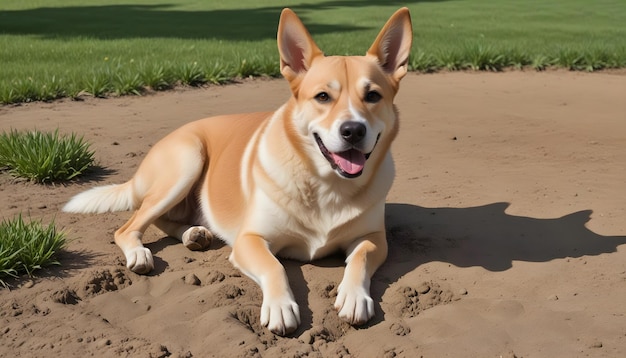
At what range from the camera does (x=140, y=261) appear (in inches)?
175

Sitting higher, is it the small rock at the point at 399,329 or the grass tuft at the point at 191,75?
the small rock at the point at 399,329

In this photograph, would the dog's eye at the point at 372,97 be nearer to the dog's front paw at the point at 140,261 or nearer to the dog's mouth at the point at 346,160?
the dog's mouth at the point at 346,160

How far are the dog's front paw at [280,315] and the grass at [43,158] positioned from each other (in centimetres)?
282

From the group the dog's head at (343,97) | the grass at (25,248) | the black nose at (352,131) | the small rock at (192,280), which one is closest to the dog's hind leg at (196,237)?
the small rock at (192,280)

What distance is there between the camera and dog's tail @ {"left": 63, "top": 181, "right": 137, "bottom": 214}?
5.46 m

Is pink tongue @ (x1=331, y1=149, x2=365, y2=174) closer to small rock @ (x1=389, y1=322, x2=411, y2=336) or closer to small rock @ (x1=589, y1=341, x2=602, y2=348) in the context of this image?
small rock @ (x1=389, y1=322, x2=411, y2=336)

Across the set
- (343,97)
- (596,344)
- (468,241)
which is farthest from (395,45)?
(596,344)

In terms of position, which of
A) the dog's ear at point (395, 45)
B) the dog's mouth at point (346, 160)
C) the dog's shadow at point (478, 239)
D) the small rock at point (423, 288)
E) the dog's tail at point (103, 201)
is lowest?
the dog's shadow at point (478, 239)

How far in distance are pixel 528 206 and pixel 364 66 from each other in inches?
73.6

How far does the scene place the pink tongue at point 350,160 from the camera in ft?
14.1

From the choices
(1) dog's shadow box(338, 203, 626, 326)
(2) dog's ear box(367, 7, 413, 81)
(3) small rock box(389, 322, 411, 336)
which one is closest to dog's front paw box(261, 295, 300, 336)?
(3) small rock box(389, 322, 411, 336)

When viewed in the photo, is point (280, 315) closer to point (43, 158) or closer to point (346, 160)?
point (346, 160)

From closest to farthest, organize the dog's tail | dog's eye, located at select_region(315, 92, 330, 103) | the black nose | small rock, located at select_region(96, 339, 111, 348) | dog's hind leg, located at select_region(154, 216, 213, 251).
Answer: small rock, located at select_region(96, 339, 111, 348), the black nose, dog's eye, located at select_region(315, 92, 330, 103), dog's hind leg, located at select_region(154, 216, 213, 251), the dog's tail

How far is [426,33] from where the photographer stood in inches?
638
